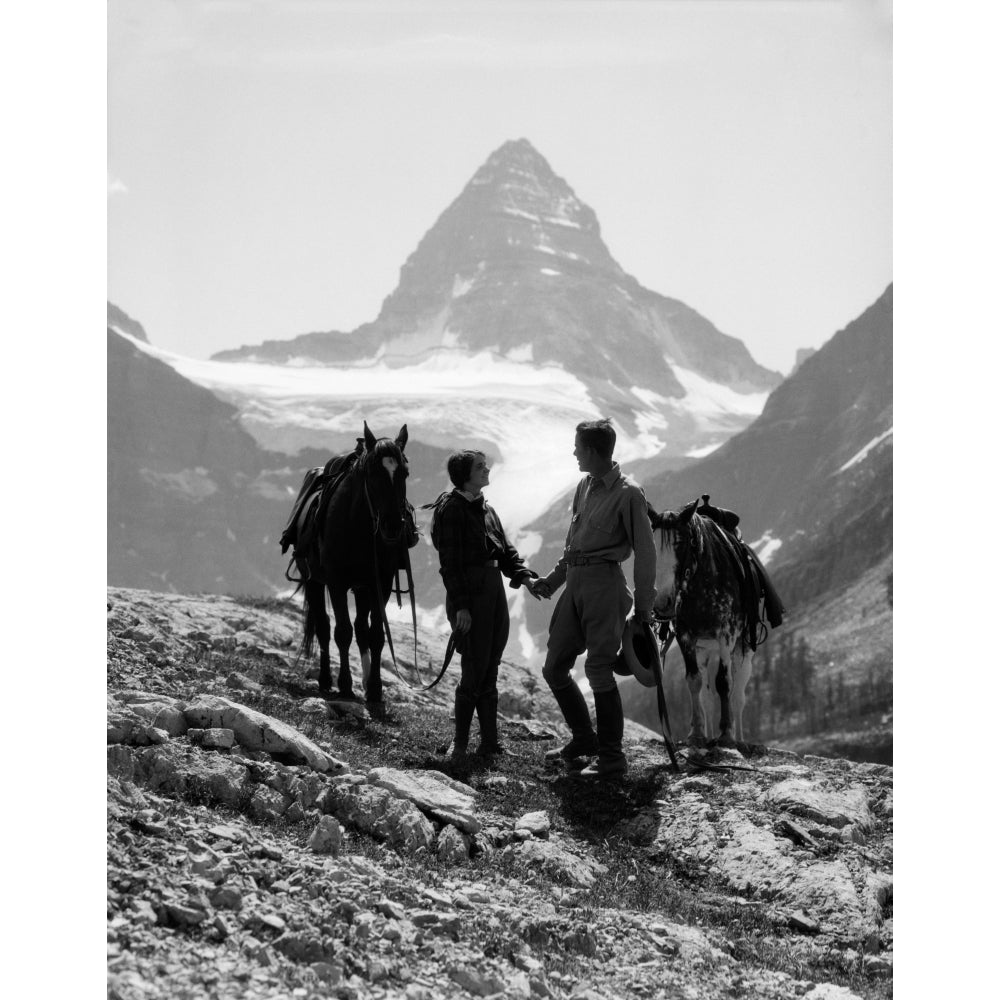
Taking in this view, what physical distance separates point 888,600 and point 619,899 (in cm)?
11276

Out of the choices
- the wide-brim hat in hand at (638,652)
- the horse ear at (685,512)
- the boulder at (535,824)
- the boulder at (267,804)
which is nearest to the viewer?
the boulder at (267,804)

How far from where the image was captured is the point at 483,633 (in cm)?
981

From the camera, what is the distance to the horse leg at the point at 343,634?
12242 mm

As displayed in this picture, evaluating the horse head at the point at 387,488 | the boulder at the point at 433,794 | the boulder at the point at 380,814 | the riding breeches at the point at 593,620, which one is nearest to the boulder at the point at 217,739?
the boulder at the point at 380,814

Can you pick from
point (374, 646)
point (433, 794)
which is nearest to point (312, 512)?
point (374, 646)

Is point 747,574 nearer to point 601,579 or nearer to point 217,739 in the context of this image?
point 601,579

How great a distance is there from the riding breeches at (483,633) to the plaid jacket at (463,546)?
0.07m

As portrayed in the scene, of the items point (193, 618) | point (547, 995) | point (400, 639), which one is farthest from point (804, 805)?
point (400, 639)

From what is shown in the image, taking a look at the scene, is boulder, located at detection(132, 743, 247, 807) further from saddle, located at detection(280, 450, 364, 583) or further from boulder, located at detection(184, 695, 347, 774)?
saddle, located at detection(280, 450, 364, 583)

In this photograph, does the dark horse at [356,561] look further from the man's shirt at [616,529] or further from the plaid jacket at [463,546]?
the man's shirt at [616,529]

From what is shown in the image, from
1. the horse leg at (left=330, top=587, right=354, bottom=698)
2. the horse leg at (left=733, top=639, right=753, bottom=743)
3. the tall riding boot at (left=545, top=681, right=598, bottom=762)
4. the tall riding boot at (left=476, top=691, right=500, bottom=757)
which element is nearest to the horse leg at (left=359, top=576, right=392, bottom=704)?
the horse leg at (left=330, top=587, right=354, bottom=698)

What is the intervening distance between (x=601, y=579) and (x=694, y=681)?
10.9ft

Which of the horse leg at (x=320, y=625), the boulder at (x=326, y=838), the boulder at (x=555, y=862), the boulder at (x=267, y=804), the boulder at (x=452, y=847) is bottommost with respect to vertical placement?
the boulder at (x=555, y=862)

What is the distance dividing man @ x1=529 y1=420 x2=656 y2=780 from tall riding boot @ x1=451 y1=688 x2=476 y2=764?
0.66 meters
